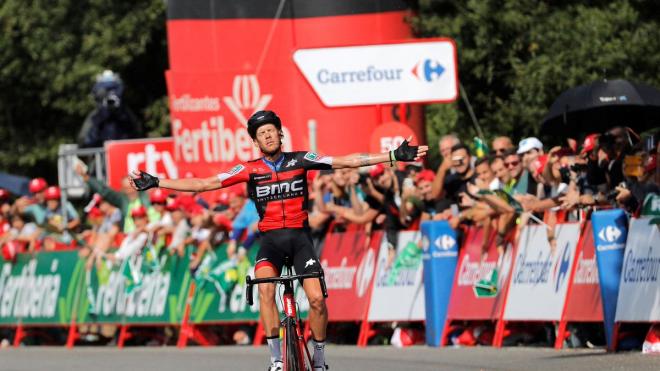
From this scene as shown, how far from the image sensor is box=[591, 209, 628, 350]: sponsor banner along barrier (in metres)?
16.6

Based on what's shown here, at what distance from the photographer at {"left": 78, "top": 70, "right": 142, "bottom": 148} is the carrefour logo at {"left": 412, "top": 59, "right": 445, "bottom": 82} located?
11.1 m

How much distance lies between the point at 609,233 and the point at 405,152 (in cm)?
370

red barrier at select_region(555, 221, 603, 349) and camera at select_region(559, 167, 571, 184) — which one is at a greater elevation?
camera at select_region(559, 167, 571, 184)

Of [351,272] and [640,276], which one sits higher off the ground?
[640,276]

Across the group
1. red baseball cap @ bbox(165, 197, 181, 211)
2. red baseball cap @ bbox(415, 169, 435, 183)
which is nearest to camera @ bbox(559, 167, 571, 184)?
red baseball cap @ bbox(415, 169, 435, 183)

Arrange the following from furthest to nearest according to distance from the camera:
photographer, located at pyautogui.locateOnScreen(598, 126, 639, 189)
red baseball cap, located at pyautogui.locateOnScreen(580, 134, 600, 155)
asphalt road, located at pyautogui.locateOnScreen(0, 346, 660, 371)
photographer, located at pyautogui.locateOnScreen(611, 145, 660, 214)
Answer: red baseball cap, located at pyautogui.locateOnScreen(580, 134, 600, 155) < photographer, located at pyautogui.locateOnScreen(598, 126, 639, 189) < photographer, located at pyautogui.locateOnScreen(611, 145, 660, 214) < asphalt road, located at pyautogui.locateOnScreen(0, 346, 660, 371)

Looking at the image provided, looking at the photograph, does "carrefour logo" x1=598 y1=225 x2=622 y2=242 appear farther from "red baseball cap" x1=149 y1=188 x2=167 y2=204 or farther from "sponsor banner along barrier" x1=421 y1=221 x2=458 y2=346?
"red baseball cap" x1=149 y1=188 x2=167 y2=204

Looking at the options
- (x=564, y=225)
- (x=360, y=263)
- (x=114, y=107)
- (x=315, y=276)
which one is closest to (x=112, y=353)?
(x=360, y=263)

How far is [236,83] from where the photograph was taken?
26.9m

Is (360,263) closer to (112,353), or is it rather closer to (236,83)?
(112,353)

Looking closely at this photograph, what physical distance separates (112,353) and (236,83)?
6.47 metres

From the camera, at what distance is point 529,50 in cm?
2667

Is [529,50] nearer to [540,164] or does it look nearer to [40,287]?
[40,287]

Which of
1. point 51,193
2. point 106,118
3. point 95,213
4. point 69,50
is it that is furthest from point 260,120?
point 69,50
